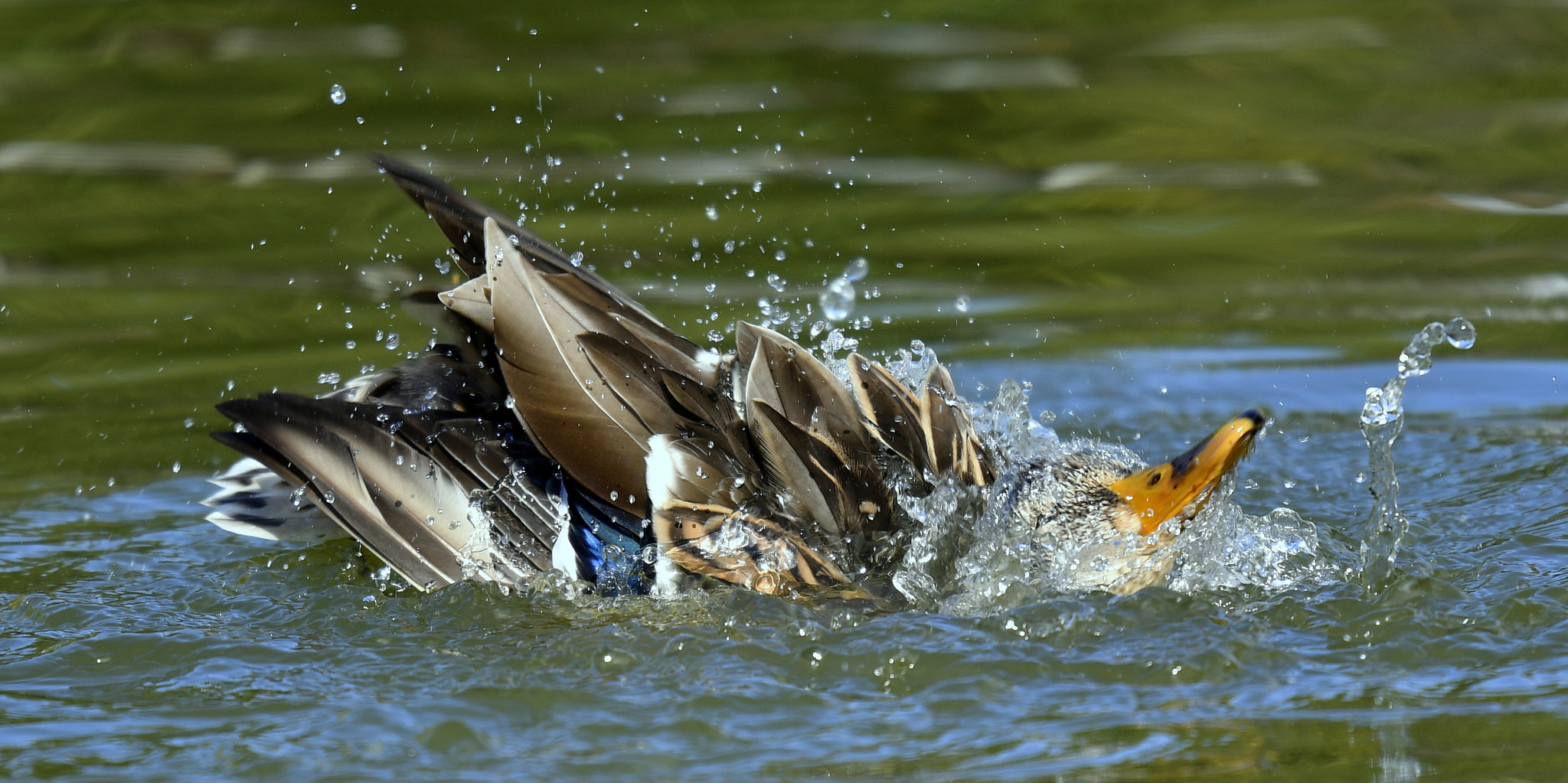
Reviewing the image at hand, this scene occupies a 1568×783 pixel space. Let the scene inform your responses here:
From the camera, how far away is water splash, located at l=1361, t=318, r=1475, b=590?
14.8 ft

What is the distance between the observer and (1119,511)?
4848 mm

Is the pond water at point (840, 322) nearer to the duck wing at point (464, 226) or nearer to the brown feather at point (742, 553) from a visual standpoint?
the brown feather at point (742, 553)

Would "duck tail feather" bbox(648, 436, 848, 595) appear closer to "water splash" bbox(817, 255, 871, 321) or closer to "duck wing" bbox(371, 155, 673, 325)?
"duck wing" bbox(371, 155, 673, 325)

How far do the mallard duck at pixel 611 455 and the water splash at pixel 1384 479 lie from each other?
465mm

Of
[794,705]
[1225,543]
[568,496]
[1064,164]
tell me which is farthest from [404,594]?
[1064,164]

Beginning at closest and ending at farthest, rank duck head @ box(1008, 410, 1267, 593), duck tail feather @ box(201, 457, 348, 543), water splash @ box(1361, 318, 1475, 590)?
water splash @ box(1361, 318, 1475, 590), duck head @ box(1008, 410, 1267, 593), duck tail feather @ box(201, 457, 348, 543)

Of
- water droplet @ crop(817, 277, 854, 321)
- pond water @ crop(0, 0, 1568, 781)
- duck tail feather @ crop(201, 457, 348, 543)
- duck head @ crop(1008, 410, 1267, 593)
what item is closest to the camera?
pond water @ crop(0, 0, 1568, 781)

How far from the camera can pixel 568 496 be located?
4652mm

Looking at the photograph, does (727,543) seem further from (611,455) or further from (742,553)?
(611,455)

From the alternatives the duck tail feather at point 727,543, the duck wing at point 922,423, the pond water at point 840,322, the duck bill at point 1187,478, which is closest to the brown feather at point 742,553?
the duck tail feather at point 727,543

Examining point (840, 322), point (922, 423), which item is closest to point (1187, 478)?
point (922, 423)

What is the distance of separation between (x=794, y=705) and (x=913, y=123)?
5648mm

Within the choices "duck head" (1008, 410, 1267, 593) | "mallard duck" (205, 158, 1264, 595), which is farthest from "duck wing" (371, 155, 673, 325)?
"duck head" (1008, 410, 1267, 593)

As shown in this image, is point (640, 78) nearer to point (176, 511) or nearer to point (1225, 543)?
point (176, 511)
